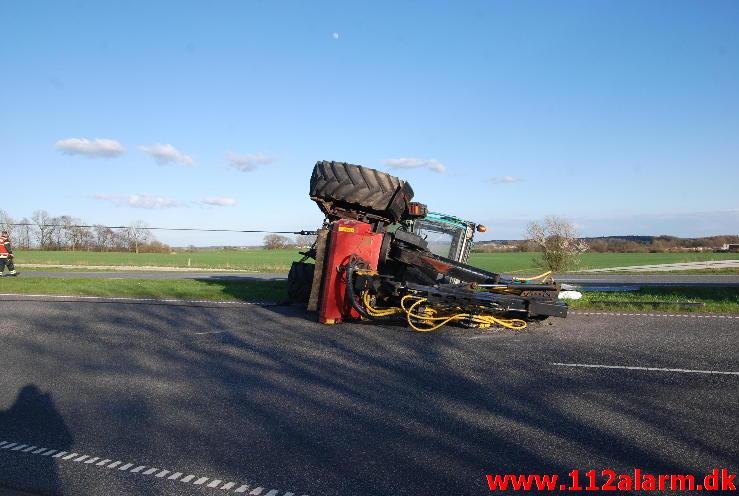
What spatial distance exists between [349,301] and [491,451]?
530 cm

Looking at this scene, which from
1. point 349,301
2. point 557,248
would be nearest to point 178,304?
point 349,301

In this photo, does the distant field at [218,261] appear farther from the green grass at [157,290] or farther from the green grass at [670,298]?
the green grass at [670,298]

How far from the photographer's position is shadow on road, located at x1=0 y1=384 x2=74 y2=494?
3457mm

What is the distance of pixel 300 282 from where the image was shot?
38.2 feet

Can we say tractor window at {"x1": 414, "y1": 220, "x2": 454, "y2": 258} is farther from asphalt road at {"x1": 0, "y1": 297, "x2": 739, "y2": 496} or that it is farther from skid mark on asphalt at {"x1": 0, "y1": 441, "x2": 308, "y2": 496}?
skid mark on asphalt at {"x1": 0, "y1": 441, "x2": 308, "y2": 496}

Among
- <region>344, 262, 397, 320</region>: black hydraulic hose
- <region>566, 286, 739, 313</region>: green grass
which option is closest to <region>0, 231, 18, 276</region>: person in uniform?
<region>344, 262, 397, 320</region>: black hydraulic hose

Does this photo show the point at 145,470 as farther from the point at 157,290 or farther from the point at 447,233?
the point at 157,290

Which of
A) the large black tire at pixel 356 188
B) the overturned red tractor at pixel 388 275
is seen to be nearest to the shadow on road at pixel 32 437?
the overturned red tractor at pixel 388 275

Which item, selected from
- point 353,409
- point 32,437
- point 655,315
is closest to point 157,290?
point 32,437

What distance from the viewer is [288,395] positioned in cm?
513

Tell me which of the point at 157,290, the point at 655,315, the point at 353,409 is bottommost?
the point at 353,409

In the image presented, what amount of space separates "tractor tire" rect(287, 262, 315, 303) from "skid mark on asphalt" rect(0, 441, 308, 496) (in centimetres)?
764

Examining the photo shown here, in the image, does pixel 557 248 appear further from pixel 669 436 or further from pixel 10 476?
pixel 10 476

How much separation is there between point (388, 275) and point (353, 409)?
15.2ft
